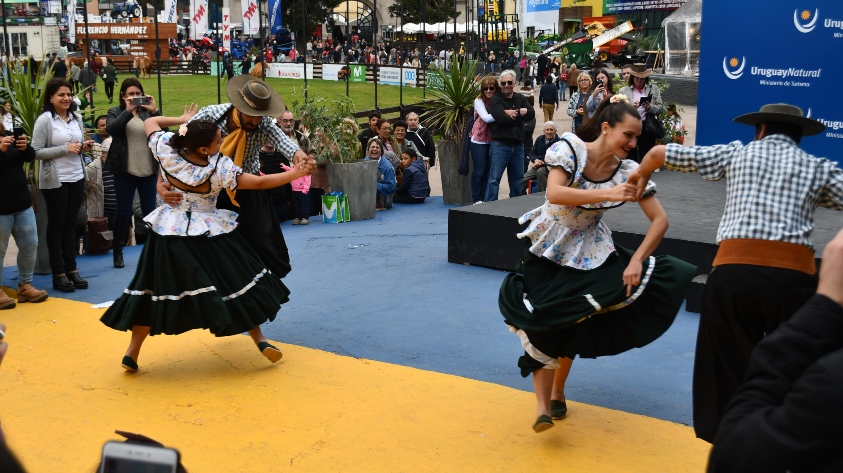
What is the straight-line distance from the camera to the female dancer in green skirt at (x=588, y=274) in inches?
182

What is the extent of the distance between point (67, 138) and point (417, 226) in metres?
4.27

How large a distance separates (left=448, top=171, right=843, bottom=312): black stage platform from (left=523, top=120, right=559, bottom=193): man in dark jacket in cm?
168

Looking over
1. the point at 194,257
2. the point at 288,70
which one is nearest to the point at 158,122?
the point at 194,257

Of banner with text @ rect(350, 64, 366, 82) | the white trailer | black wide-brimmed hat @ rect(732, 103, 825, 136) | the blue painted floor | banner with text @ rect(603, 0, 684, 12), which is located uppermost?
banner with text @ rect(603, 0, 684, 12)

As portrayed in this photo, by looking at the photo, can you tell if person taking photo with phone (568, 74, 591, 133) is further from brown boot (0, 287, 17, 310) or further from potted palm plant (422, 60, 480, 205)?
brown boot (0, 287, 17, 310)

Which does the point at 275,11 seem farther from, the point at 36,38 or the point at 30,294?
the point at 36,38

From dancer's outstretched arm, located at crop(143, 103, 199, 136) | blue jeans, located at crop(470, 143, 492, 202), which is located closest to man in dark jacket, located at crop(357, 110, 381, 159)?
blue jeans, located at crop(470, 143, 492, 202)

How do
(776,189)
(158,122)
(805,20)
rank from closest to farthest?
(776,189) < (158,122) < (805,20)

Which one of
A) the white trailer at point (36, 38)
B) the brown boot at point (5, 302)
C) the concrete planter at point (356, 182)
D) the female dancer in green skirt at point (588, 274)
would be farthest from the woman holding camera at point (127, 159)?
the white trailer at point (36, 38)

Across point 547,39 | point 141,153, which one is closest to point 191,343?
point 141,153

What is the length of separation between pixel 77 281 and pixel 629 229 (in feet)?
15.3

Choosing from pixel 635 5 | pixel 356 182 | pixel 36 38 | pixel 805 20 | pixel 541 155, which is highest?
pixel 635 5

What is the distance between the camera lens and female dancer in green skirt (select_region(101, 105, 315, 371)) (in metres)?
5.64

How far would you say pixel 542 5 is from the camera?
209ft
